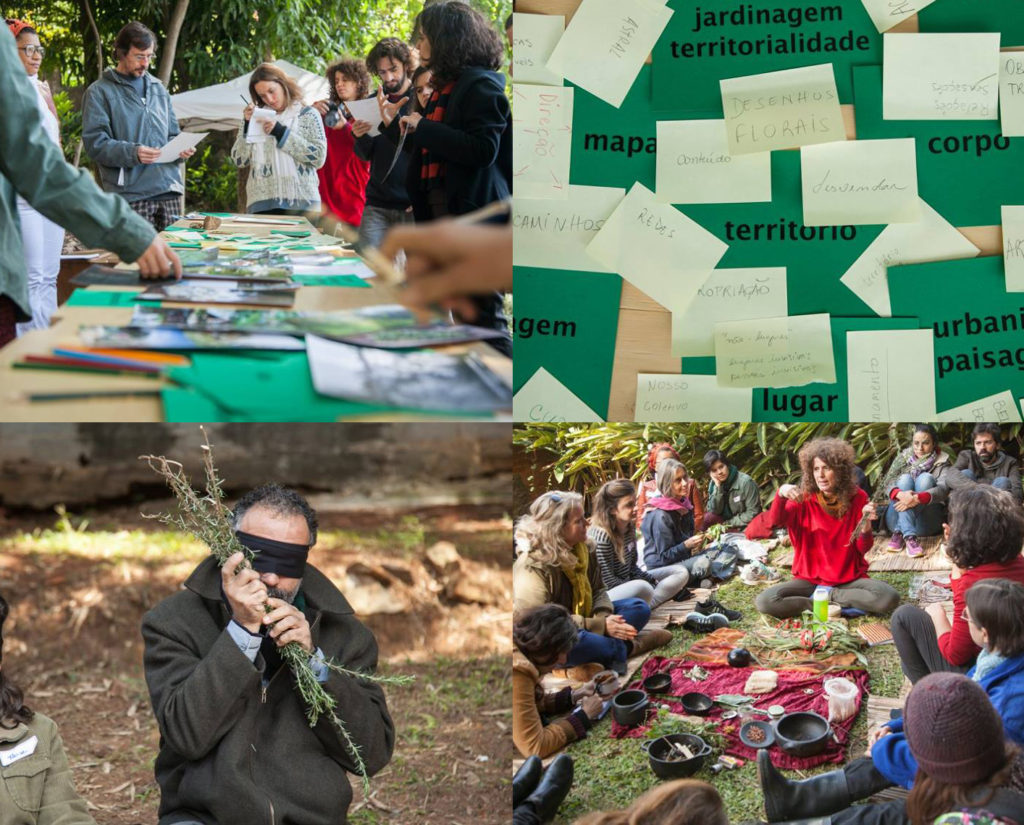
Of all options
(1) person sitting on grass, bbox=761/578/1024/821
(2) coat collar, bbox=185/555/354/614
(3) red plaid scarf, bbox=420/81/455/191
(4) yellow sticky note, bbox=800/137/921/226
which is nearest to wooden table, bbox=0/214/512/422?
(2) coat collar, bbox=185/555/354/614

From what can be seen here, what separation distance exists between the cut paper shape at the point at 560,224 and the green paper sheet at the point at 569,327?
35 millimetres

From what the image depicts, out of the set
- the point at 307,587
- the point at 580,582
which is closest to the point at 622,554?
the point at 580,582

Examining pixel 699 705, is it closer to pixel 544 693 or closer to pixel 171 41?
pixel 544 693

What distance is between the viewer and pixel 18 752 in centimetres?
245

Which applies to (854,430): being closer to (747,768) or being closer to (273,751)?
(747,768)

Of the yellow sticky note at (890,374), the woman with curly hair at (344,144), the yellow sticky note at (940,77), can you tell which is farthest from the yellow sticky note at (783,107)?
the woman with curly hair at (344,144)

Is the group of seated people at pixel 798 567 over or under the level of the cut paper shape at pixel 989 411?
under

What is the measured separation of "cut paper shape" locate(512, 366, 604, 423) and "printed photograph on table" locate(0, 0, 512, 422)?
18 cm

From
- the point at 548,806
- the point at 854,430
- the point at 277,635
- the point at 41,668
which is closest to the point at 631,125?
the point at 854,430

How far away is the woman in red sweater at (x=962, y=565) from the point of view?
2.63 meters

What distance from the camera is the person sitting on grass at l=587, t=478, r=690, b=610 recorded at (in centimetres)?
278

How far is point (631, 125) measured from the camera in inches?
A: 103

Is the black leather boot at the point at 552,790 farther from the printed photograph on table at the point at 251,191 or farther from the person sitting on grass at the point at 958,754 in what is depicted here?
the printed photograph on table at the point at 251,191

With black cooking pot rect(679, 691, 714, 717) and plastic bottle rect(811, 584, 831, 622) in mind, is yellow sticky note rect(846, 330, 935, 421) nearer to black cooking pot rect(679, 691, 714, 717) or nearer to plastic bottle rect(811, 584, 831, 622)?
plastic bottle rect(811, 584, 831, 622)
